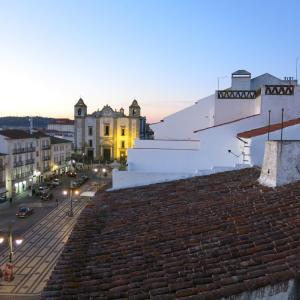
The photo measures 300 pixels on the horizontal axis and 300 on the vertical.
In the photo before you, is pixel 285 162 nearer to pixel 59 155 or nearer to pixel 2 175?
pixel 2 175

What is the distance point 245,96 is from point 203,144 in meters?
5.12

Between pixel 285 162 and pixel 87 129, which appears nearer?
pixel 285 162

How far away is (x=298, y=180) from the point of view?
919 cm

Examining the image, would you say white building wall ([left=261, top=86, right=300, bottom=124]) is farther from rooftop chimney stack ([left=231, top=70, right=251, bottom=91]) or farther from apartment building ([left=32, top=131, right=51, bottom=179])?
apartment building ([left=32, top=131, right=51, bottom=179])

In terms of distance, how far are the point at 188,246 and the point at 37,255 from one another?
771 inches

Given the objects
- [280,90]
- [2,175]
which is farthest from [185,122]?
[2,175]

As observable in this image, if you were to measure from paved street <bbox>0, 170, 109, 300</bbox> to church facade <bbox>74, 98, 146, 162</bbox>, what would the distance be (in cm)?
4702

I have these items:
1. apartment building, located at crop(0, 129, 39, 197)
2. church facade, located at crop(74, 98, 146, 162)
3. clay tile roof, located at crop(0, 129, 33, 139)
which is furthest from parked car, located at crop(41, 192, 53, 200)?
church facade, located at crop(74, 98, 146, 162)

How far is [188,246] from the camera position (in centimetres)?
707

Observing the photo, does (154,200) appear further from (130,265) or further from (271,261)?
(271,261)

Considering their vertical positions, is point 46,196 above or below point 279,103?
below

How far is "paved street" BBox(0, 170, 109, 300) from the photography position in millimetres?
19375

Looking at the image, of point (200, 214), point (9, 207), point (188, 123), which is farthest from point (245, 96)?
point (9, 207)

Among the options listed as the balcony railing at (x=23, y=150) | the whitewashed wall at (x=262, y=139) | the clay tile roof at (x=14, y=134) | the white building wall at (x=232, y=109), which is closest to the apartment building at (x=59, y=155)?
the balcony railing at (x=23, y=150)
